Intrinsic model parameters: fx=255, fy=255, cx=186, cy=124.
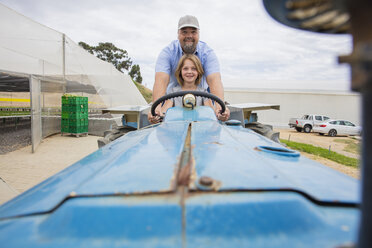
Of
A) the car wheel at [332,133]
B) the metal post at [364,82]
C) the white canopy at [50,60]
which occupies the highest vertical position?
the white canopy at [50,60]

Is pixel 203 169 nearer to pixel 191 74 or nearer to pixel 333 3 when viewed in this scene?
pixel 333 3

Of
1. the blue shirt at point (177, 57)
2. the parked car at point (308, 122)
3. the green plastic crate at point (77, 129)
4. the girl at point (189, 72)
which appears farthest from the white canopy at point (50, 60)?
the parked car at point (308, 122)

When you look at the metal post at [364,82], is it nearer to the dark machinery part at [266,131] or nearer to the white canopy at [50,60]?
the dark machinery part at [266,131]

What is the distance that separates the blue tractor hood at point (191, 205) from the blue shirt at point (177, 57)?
3201 mm

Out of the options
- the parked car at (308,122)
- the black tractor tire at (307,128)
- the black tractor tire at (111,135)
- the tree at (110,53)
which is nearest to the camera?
the black tractor tire at (111,135)

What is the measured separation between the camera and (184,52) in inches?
163

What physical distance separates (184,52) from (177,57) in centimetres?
22

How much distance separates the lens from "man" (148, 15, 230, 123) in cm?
383

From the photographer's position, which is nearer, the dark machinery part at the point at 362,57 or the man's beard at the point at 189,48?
the dark machinery part at the point at 362,57

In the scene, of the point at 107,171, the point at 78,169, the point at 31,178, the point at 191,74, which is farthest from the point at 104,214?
the point at 31,178

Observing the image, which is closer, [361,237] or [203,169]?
[361,237]

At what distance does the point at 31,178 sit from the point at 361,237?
19.0 feet

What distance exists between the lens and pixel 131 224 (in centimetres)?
77

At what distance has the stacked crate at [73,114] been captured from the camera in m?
10.0
